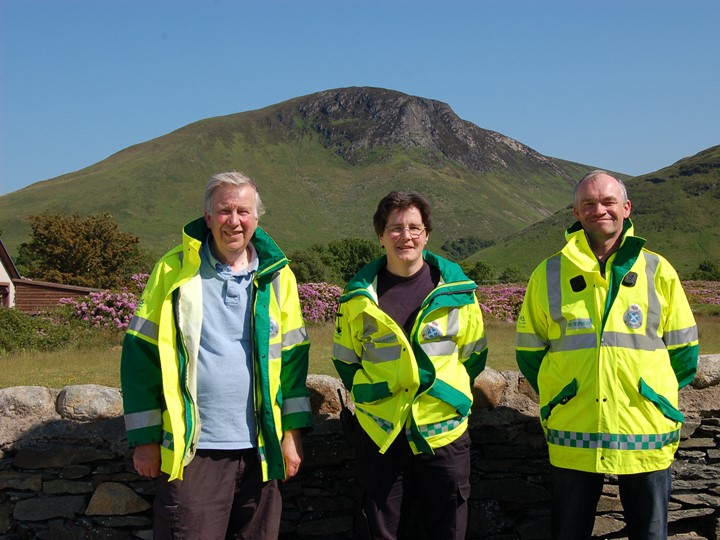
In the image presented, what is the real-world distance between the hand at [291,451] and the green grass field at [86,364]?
2.69 metres

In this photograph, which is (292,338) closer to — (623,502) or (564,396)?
(564,396)

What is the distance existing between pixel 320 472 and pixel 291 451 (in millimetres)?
965

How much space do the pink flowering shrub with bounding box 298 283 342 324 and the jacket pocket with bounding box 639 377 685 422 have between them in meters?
9.38

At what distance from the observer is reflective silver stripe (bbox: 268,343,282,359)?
9.51ft

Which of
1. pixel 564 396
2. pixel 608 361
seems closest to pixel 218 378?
pixel 564 396

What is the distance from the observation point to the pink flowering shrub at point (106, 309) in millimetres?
10383

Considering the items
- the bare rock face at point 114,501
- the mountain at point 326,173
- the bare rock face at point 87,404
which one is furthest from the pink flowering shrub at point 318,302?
the mountain at point 326,173

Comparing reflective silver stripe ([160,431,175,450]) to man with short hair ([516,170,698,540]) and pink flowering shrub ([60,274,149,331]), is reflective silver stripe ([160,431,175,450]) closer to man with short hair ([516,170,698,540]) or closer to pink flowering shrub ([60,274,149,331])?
man with short hair ([516,170,698,540])

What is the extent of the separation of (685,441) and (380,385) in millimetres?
2131

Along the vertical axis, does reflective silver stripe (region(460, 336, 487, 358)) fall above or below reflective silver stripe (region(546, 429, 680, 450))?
above

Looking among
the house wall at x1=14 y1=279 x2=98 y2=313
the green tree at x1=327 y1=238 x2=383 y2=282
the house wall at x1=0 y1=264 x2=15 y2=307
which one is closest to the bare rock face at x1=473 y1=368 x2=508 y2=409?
the house wall at x1=14 y1=279 x2=98 y2=313

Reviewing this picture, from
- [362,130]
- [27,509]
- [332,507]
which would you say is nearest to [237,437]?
[332,507]

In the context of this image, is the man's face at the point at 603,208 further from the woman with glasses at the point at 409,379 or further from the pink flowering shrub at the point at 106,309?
the pink flowering shrub at the point at 106,309

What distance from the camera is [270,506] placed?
2.91 meters
